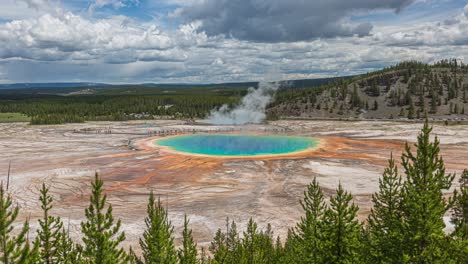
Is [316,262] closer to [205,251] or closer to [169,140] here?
[205,251]

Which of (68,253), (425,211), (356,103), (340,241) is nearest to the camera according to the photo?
(425,211)

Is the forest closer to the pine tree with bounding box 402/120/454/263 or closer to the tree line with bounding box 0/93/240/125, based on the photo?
the tree line with bounding box 0/93/240/125

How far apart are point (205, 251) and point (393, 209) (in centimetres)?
1311

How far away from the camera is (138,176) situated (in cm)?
4459

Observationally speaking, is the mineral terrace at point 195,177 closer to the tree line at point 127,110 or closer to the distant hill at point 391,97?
the distant hill at point 391,97

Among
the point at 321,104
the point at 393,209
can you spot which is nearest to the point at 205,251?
the point at 393,209

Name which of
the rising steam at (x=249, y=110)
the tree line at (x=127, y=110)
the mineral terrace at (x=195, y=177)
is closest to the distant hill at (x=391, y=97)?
the rising steam at (x=249, y=110)

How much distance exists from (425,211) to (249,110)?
125m

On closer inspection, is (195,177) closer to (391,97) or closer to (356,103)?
(356,103)

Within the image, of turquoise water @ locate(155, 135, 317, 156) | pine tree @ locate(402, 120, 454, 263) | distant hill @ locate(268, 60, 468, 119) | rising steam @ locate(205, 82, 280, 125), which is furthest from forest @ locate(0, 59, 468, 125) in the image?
pine tree @ locate(402, 120, 454, 263)

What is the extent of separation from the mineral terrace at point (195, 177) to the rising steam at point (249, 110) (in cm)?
5380

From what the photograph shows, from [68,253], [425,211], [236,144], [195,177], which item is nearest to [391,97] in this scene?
[236,144]

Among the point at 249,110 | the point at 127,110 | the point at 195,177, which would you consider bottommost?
the point at 195,177

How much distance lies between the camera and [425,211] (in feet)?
43.3
